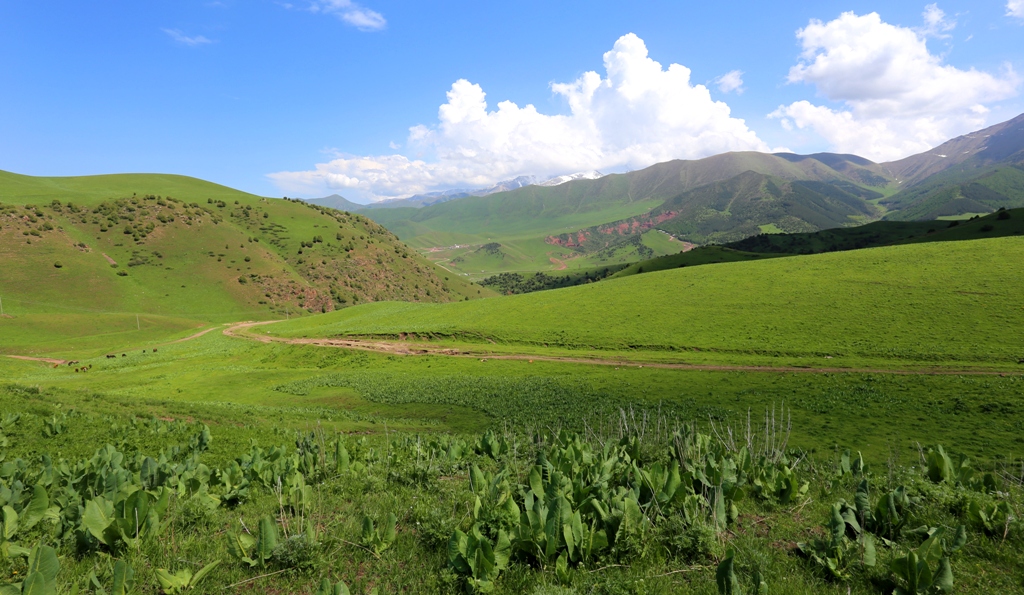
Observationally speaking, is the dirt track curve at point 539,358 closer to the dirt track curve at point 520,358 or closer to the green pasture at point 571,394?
the dirt track curve at point 520,358

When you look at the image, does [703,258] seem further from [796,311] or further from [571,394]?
[571,394]

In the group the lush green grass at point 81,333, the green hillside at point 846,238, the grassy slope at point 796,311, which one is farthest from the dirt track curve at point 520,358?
the green hillside at point 846,238

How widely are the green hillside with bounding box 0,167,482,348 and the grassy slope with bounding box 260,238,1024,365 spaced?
53070 millimetres

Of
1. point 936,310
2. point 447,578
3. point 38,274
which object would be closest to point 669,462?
point 447,578

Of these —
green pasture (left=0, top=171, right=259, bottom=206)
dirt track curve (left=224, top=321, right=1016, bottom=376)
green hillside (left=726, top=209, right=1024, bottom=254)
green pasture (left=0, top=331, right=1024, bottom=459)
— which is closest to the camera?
green pasture (left=0, top=331, right=1024, bottom=459)

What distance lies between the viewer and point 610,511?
237 inches

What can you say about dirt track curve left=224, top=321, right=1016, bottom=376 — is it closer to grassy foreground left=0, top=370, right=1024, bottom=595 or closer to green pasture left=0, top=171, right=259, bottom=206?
grassy foreground left=0, top=370, right=1024, bottom=595

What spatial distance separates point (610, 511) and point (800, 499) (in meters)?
4.29

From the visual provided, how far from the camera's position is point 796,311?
48500 millimetres

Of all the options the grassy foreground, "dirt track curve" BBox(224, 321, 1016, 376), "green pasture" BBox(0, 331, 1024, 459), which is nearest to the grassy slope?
"dirt track curve" BBox(224, 321, 1016, 376)

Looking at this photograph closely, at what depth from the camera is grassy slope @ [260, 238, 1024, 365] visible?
38625 mm

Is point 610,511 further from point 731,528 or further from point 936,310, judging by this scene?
point 936,310

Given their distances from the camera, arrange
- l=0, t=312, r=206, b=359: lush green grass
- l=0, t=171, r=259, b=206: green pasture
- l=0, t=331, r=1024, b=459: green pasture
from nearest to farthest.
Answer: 1. l=0, t=331, r=1024, b=459: green pasture
2. l=0, t=312, r=206, b=359: lush green grass
3. l=0, t=171, r=259, b=206: green pasture

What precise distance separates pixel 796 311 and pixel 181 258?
14803cm
